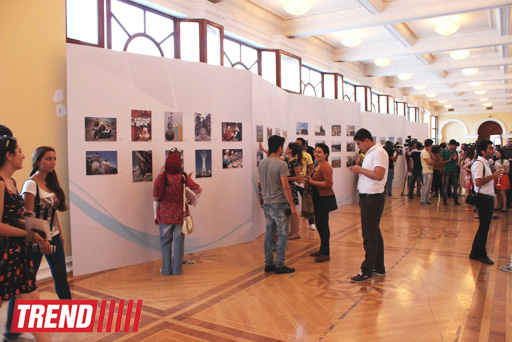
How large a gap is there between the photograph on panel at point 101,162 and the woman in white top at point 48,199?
1751mm

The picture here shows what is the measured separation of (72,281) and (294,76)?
335 inches

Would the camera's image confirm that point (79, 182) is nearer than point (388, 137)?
Yes

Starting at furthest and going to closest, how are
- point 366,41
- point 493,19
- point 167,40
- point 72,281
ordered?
point 366,41 < point 493,19 < point 167,40 < point 72,281

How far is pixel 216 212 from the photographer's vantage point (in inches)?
259

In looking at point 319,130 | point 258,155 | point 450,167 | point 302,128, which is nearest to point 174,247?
point 258,155

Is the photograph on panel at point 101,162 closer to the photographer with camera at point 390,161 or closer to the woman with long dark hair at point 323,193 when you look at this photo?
the woman with long dark hair at point 323,193

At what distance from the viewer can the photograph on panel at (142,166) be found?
5668 millimetres

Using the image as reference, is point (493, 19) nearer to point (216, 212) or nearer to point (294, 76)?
point (294, 76)

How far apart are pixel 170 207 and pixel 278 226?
1393 mm

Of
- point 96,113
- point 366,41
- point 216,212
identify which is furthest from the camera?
point 366,41

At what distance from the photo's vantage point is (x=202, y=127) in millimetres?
6348

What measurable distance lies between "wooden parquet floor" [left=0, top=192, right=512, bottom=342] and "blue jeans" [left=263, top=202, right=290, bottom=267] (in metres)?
0.25

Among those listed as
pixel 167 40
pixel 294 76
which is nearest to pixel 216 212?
pixel 167 40

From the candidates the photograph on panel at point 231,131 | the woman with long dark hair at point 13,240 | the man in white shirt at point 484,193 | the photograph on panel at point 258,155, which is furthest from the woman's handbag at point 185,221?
the man in white shirt at point 484,193
